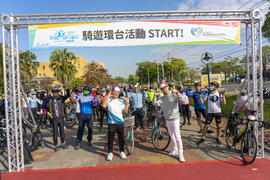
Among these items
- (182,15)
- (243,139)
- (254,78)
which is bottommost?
(243,139)

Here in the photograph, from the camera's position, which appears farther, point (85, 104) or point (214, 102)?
point (85, 104)

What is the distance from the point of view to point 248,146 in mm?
4562

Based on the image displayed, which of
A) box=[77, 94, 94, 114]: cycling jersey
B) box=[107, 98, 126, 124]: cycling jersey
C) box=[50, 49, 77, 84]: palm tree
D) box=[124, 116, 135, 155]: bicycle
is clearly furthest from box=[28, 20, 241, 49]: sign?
box=[50, 49, 77, 84]: palm tree

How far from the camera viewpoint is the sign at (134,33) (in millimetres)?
4699

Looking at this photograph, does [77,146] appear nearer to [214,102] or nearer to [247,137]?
[214,102]

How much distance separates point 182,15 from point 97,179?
450 cm

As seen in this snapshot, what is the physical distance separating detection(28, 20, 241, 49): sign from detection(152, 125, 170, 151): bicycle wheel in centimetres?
243

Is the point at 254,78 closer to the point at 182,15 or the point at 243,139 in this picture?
the point at 243,139

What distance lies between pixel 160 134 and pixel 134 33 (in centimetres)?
294

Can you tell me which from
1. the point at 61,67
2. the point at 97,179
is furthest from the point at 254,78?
the point at 61,67

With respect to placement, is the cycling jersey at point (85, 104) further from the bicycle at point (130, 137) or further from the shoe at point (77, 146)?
the bicycle at point (130, 137)

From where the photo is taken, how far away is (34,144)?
5605 millimetres

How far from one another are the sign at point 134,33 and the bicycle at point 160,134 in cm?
217

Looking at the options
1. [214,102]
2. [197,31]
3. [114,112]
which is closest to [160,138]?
[114,112]
